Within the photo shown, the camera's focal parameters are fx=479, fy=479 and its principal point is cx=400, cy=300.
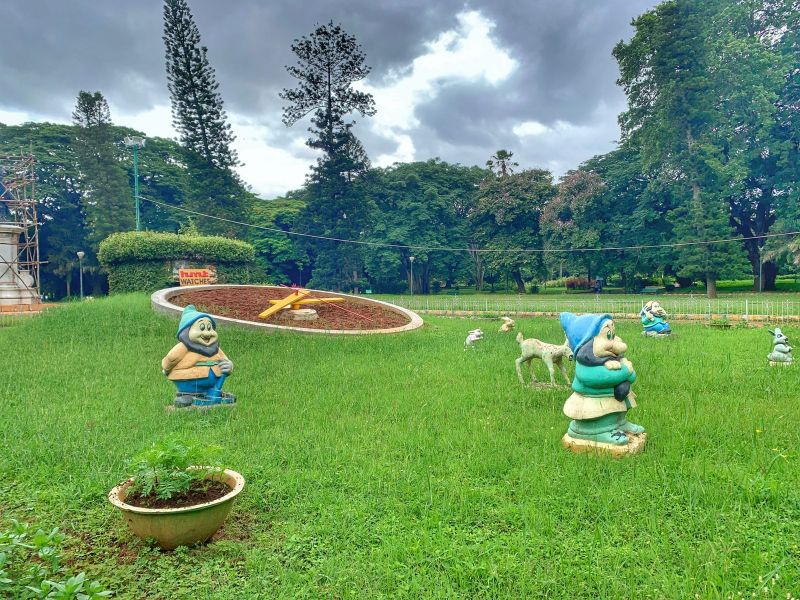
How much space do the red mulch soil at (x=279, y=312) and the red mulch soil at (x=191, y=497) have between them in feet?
28.7

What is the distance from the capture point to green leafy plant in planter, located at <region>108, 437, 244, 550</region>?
2881mm

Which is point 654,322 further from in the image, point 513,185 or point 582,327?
point 513,185

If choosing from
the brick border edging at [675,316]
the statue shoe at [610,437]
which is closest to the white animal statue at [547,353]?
the statue shoe at [610,437]

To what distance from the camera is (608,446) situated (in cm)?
424

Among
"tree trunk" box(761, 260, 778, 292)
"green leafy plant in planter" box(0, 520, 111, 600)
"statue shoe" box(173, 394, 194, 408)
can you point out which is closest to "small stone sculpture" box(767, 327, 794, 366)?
"statue shoe" box(173, 394, 194, 408)

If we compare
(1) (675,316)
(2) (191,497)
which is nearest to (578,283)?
(1) (675,316)

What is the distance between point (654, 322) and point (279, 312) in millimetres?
9479

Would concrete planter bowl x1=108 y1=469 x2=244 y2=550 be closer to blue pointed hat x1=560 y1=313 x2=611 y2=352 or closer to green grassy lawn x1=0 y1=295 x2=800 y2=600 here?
green grassy lawn x1=0 y1=295 x2=800 y2=600

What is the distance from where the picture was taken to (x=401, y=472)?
395cm

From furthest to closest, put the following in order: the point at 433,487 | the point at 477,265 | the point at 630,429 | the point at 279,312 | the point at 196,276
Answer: the point at 477,265 → the point at 196,276 → the point at 279,312 → the point at 630,429 → the point at 433,487

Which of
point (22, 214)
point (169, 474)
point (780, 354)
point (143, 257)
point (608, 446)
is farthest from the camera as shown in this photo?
Result: point (22, 214)

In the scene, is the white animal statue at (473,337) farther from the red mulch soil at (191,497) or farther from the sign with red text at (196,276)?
the sign with red text at (196,276)

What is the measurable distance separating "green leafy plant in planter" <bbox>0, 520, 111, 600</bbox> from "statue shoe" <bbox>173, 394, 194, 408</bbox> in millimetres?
2981

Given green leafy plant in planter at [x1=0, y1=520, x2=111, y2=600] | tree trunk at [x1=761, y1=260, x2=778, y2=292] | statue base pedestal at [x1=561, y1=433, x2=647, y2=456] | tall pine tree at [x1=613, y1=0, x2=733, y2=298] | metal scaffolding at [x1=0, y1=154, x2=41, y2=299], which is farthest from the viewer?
tree trunk at [x1=761, y1=260, x2=778, y2=292]
